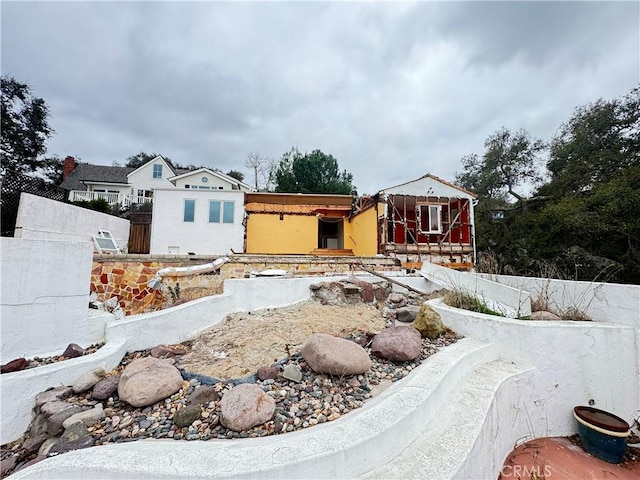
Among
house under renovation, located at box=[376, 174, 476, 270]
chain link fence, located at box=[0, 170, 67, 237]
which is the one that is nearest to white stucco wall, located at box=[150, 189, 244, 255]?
chain link fence, located at box=[0, 170, 67, 237]

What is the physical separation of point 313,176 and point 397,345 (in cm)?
2024

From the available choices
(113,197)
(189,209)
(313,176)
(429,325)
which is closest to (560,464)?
(429,325)

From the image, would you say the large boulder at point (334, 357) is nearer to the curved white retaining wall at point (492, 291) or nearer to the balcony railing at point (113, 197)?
→ the curved white retaining wall at point (492, 291)

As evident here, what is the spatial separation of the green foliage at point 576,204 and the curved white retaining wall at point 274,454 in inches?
244

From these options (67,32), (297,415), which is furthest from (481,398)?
(67,32)

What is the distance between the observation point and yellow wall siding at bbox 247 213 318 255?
12508 millimetres

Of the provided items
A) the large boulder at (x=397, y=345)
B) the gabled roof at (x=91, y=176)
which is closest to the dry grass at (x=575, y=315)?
the large boulder at (x=397, y=345)

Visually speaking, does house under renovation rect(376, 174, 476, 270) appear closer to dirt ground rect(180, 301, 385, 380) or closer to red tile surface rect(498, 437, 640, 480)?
dirt ground rect(180, 301, 385, 380)

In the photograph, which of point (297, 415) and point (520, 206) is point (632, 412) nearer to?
point (297, 415)

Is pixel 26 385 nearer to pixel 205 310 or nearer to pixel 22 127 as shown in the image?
pixel 205 310

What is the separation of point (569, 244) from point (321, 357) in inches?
496

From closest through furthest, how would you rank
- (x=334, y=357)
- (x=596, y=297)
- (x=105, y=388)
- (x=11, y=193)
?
(x=105, y=388) < (x=334, y=357) < (x=596, y=297) < (x=11, y=193)

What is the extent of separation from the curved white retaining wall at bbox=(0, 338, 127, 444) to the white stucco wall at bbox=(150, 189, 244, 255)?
8.77 metres

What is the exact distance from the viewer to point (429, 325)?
4.17 metres
